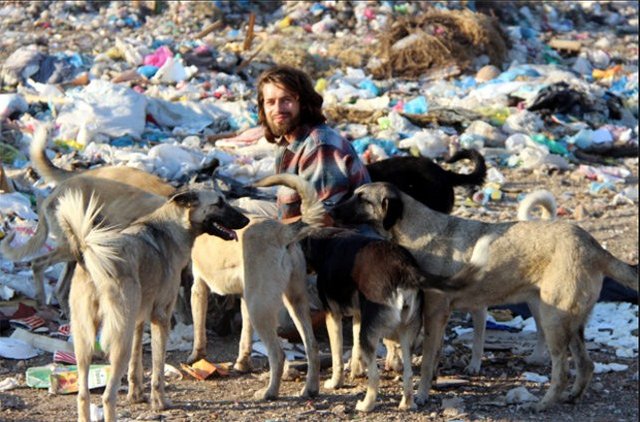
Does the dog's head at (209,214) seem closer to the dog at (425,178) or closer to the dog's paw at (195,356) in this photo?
the dog's paw at (195,356)

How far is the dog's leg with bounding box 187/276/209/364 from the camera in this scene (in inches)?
234

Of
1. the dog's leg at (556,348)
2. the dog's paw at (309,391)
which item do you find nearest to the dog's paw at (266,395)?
the dog's paw at (309,391)

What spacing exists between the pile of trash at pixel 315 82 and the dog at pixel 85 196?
0.36 m

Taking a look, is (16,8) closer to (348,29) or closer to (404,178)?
(348,29)

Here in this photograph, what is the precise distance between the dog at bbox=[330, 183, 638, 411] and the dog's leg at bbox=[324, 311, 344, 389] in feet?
1.53

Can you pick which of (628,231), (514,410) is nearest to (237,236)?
(514,410)

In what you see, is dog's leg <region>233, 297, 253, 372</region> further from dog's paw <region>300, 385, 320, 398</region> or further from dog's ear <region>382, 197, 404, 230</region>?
dog's ear <region>382, 197, 404, 230</region>

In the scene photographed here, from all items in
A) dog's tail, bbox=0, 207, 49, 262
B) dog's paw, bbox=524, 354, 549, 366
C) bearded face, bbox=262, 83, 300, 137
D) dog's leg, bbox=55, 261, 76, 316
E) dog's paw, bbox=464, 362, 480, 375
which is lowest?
dog's paw, bbox=524, 354, 549, 366

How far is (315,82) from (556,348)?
33.4 ft

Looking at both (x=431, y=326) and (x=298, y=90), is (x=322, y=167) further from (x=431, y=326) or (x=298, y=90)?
(x=431, y=326)

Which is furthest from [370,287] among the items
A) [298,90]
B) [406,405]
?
[298,90]

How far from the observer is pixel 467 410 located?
5348 millimetres

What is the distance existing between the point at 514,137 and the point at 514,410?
7.24m

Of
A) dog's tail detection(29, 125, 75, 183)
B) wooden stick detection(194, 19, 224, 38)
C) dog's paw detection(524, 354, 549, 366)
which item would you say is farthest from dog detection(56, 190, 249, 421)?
wooden stick detection(194, 19, 224, 38)
